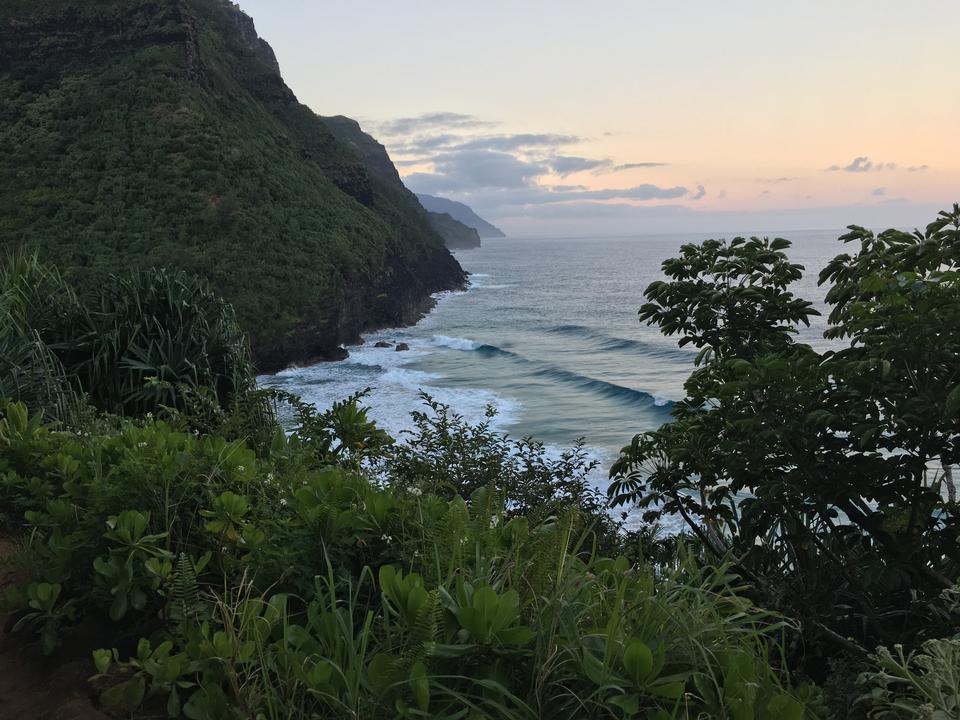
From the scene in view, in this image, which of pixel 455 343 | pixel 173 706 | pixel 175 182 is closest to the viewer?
pixel 173 706

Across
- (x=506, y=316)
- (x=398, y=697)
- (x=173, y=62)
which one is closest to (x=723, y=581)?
(x=398, y=697)

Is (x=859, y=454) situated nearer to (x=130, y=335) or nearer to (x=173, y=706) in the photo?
(x=173, y=706)

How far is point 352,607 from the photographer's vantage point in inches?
76.0

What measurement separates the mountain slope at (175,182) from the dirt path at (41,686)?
26.9 metres

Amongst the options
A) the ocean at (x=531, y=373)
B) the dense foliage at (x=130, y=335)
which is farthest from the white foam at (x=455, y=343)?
the dense foliage at (x=130, y=335)

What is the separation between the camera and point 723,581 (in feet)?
6.89

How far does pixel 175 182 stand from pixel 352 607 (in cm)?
3914

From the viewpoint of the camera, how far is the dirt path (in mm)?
1926

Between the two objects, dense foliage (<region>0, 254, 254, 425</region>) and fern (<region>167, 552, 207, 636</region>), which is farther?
dense foliage (<region>0, 254, 254, 425</region>)

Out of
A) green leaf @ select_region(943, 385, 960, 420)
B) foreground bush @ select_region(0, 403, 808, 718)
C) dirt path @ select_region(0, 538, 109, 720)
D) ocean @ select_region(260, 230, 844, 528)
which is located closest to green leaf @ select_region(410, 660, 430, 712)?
foreground bush @ select_region(0, 403, 808, 718)

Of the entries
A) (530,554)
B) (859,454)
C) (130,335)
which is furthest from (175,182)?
(530,554)

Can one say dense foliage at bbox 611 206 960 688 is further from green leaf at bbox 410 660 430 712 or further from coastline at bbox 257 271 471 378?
coastline at bbox 257 271 471 378

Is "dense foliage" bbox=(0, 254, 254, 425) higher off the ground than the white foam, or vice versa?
"dense foliage" bbox=(0, 254, 254, 425)

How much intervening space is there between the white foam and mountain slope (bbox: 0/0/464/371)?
4.59m
